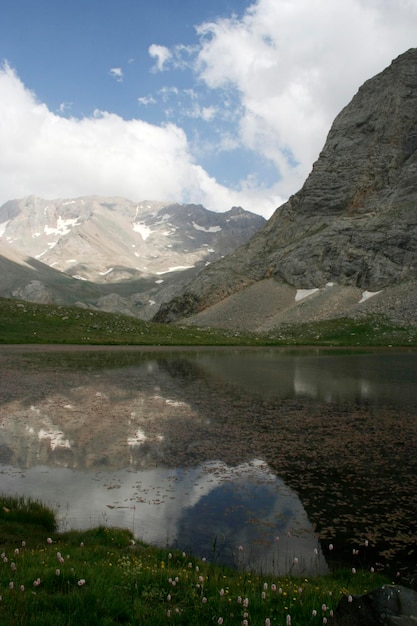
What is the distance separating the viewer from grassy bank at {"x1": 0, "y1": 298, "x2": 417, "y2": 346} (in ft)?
263

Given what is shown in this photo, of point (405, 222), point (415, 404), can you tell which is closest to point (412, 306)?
point (405, 222)

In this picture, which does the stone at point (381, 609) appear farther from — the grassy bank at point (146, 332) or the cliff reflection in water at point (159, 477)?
the grassy bank at point (146, 332)

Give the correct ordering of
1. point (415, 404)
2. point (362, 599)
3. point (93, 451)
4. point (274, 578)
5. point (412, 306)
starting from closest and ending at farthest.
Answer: point (362, 599)
point (274, 578)
point (93, 451)
point (415, 404)
point (412, 306)

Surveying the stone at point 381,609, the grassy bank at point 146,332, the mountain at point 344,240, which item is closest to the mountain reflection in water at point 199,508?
the stone at point 381,609

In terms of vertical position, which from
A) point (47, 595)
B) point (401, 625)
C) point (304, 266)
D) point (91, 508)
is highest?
point (304, 266)

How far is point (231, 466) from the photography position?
16672 millimetres

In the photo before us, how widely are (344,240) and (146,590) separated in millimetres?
143435

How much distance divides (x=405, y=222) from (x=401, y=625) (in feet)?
464

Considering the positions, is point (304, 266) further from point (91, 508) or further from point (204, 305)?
point (91, 508)

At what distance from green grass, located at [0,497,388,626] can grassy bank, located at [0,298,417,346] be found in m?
70.1

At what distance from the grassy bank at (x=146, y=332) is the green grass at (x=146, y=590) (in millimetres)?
70119

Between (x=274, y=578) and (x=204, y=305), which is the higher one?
(x=204, y=305)

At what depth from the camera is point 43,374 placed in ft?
129

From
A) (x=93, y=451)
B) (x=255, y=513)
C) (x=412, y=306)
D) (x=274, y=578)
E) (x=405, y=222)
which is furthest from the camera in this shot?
(x=405, y=222)
